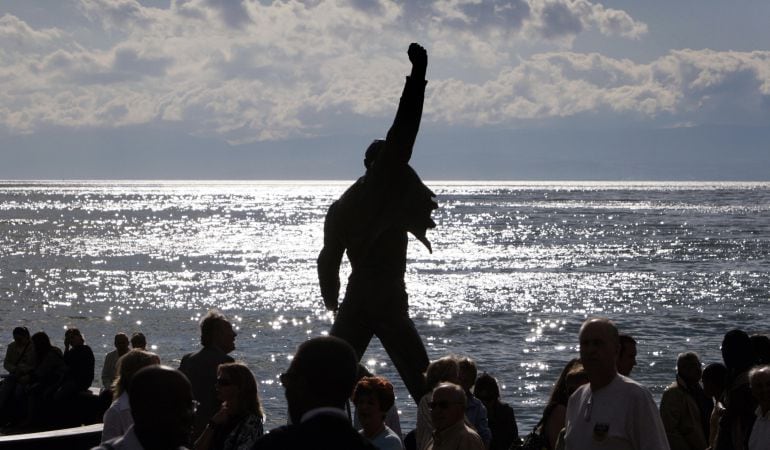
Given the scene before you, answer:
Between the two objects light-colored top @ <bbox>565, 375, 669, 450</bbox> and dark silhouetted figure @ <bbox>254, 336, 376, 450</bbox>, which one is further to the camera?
light-colored top @ <bbox>565, 375, 669, 450</bbox>

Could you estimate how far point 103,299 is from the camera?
5138 cm

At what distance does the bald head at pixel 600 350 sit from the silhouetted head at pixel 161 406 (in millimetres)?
2517

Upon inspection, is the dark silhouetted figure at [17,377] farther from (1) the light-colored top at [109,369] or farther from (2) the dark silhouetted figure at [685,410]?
(2) the dark silhouetted figure at [685,410]

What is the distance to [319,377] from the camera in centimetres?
396

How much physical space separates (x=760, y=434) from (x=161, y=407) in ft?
14.3

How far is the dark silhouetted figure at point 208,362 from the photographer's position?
8125mm

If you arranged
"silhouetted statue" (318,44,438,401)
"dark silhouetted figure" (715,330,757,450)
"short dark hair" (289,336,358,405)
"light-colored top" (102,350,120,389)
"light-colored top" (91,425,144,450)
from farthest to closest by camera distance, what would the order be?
"light-colored top" (102,350,120,389)
"silhouetted statue" (318,44,438,401)
"dark silhouetted figure" (715,330,757,450)
"light-colored top" (91,425,144,450)
"short dark hair" (289,336,358,405)

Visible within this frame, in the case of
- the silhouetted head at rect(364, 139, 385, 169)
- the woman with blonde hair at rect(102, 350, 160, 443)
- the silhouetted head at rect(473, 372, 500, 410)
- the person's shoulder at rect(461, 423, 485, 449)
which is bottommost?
the silhouetted head at rect(473, 372, 500, 410)

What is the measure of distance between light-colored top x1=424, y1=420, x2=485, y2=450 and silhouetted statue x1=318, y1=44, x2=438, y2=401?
2.12m

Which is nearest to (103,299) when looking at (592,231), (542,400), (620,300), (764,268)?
(620,300)

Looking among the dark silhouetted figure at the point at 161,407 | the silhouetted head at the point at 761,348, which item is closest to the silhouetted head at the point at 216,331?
the silhouetted head at the point at 761,348


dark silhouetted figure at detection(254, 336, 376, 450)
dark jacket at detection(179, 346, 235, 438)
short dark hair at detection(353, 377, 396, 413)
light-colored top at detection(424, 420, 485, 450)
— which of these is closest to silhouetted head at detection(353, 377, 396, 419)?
short dark hair at detection(353, 377, 396, 413)

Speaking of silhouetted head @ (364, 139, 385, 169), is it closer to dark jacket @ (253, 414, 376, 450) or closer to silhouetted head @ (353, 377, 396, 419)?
silhouetted head @ (353, 377, 396, 419)

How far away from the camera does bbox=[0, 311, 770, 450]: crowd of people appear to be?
13.0ft
